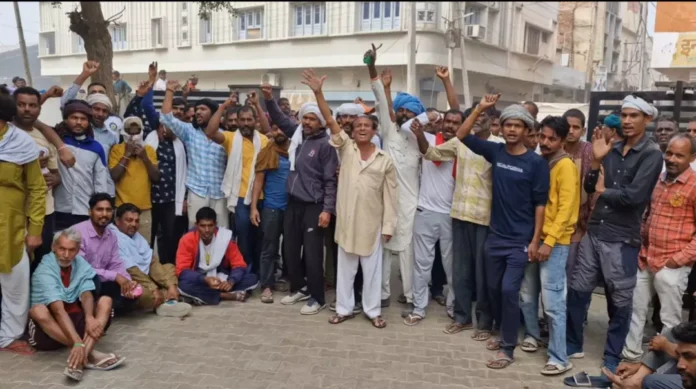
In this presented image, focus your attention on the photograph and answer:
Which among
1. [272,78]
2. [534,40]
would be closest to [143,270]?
[272,78]

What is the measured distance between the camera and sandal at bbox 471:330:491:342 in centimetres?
464

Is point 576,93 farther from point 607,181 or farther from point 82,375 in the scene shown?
point 82,375

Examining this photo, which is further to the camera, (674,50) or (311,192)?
(674,50)

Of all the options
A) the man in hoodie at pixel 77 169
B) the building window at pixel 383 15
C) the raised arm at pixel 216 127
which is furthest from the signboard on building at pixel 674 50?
the man in hoodie at pixel 77 169

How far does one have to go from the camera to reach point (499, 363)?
13.6 ft

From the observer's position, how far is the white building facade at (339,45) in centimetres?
1862

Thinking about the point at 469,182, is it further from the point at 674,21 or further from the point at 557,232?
the point at 674,21

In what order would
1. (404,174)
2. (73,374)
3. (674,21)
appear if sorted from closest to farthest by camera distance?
1. (73,374)
2. (404,174)
3. (674,21)

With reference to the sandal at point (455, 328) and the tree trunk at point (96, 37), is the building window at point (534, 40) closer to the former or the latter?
the tree trunk at point (96, 37)

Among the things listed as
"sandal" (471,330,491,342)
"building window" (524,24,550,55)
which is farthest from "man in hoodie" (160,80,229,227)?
"building window" (524,24,550,55)

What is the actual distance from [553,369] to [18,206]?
3987 millimetres

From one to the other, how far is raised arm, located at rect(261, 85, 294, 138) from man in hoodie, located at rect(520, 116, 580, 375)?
2423mm

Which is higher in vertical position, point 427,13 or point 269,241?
point 427,13

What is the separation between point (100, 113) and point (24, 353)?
2.18 m
